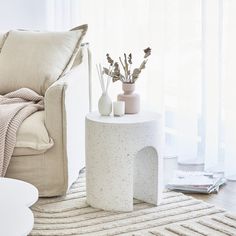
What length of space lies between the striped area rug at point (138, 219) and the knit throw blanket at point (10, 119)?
0.98 feet

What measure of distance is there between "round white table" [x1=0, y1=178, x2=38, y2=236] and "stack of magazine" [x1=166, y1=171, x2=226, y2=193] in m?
1.09

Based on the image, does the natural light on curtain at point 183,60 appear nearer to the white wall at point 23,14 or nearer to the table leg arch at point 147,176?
the white wall at point 23,14

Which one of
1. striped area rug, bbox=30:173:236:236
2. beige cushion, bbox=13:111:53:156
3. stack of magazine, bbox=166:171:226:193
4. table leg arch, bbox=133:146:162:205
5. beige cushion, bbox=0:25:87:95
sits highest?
beige cushion, bbox=0:25:87:95

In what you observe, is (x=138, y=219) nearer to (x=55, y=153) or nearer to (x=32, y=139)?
(x=55, y=153)

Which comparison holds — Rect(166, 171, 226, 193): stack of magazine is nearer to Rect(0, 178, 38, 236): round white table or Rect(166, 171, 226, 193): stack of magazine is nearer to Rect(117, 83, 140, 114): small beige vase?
Rect(117, 83, 140, 114): small beige vase

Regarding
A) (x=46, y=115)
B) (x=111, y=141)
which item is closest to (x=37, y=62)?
(x=46, y=115)

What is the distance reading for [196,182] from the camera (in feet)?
10.2

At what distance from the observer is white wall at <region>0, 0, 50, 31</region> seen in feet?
14.0

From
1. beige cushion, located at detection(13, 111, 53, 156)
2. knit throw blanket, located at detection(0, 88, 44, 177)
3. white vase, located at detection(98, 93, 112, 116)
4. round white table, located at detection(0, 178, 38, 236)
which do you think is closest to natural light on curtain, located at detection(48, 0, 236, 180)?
white vase, located at detection(98, 93, 112, 116)

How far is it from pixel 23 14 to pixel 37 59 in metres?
1.18

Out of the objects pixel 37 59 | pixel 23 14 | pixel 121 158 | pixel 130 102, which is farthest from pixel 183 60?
A: pixel 23 14

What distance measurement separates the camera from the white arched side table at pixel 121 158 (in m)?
2.66

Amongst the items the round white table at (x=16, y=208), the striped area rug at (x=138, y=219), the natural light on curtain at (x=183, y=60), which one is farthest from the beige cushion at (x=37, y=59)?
the round white table at (x=16, y=208)

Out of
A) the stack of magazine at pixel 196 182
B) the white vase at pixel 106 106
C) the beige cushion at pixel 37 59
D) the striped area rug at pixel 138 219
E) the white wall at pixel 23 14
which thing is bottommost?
the striped area rug at pixel 138 219
